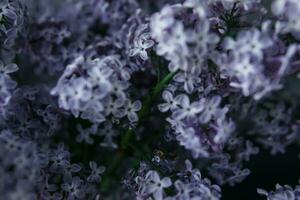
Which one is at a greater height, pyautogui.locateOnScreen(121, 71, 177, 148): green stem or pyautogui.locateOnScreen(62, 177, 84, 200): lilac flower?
pyautogui.locateOnScreen(121, 71, 177, 148): green stem

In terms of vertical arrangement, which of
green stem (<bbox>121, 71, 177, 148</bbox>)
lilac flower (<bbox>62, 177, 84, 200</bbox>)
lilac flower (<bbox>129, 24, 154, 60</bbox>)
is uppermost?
lilac flower (<bbox>129, 24, 154, 60</bbox>)

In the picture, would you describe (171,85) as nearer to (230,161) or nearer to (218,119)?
(218,119)

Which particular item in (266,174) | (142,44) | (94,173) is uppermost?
(142,44)

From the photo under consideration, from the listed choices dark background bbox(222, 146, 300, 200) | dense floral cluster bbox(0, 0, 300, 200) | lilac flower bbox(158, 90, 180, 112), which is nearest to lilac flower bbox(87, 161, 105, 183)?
dense floral cluster bbox(0, 0, 300, 200)

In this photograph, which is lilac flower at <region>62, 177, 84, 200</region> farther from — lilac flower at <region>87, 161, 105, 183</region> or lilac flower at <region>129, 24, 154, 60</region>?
lilac flower at <region>129, 24, 154, 60</region>

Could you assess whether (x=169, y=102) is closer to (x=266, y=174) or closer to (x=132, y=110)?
(x=132, y=110)

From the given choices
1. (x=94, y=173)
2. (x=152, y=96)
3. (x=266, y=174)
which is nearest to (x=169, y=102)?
(x=152, y=96)

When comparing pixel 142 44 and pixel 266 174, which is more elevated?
pixel 142 44

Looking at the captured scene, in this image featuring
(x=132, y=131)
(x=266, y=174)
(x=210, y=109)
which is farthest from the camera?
(x=266, y=174)
